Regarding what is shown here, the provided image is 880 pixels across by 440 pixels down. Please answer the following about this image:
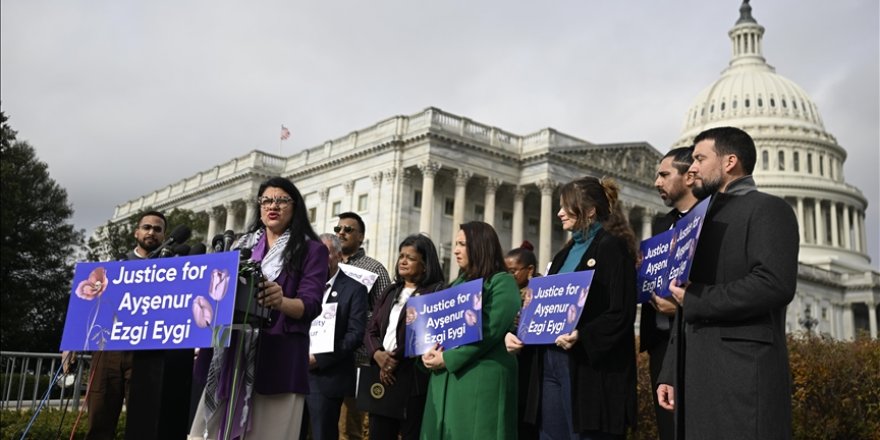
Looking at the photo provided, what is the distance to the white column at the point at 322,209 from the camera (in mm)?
54331

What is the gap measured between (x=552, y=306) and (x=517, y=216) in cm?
4597

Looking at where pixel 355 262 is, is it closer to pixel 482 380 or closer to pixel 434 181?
pixel 482 380

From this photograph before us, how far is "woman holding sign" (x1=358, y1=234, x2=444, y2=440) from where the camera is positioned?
23.1ft

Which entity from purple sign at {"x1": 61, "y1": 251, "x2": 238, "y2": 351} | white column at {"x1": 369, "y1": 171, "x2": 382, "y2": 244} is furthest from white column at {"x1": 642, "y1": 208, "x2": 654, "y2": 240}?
purple sign at {"x1": 61, "y1": 251, "x2": 238, "y2": 351}

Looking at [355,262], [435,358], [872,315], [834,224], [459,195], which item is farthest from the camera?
[834,224]

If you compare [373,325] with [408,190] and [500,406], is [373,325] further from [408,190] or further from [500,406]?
[408,190]

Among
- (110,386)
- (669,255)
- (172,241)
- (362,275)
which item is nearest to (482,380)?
(669,255)

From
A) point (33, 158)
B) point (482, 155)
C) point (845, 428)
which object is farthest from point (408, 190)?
point (845, 428)

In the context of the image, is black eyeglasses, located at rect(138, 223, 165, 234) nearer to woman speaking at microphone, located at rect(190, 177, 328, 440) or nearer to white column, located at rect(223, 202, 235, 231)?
woman speaking at microphone, located at rect(190, 177, 328, 440)

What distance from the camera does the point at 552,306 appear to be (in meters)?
6.05

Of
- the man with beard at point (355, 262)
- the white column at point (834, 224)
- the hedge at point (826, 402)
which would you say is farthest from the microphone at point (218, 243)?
the white column at point (834, 224)

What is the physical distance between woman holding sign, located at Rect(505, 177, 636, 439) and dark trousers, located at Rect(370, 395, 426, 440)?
4.50 feet

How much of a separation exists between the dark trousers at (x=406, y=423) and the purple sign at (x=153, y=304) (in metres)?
2.90

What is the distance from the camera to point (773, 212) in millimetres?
4367
